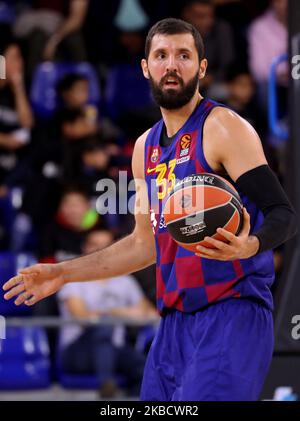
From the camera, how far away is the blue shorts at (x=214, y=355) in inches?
155

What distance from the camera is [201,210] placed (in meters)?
3.78

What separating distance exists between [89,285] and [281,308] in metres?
2.74

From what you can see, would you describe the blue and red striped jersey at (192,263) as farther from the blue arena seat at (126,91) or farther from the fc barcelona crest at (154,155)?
the blue arena seat at (126,91)

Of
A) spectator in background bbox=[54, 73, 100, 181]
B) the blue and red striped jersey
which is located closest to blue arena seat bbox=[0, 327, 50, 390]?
spectator in background bbox=[54, 73, 100, 181]

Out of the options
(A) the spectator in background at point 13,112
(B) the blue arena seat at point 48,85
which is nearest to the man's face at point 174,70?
(A) the spectator in background at point 13,112

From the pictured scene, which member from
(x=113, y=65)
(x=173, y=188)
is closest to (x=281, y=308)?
(x=173, y=188)

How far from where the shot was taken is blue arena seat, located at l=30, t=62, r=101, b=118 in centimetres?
1023

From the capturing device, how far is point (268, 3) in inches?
452

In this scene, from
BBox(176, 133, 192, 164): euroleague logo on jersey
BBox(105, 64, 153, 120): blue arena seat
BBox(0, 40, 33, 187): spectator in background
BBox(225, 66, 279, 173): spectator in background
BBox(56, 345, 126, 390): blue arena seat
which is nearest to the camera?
BBox(176, 133, 192, 164): euroleague logo on jersey

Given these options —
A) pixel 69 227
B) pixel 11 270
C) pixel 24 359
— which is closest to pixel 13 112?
pixel 69 227

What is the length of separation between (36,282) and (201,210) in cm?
96

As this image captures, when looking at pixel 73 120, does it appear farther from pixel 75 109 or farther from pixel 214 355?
pixel 214 355

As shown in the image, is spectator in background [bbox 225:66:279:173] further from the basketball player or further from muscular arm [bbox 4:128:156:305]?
the basketball player

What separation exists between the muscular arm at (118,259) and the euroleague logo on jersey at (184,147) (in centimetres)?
38
